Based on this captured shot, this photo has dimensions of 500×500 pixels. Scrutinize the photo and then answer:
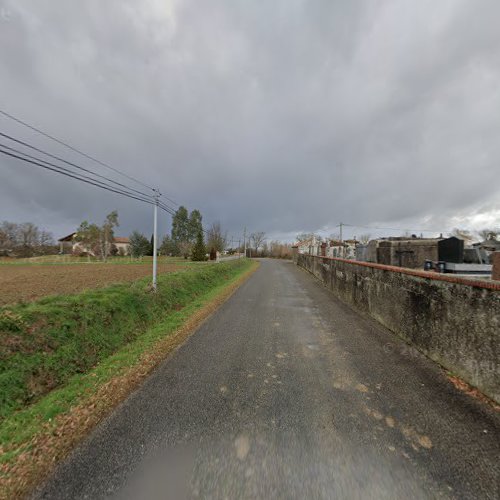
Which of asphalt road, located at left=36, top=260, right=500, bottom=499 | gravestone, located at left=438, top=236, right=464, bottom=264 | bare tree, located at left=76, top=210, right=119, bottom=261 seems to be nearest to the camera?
asphalt road, located at left=36, top=260, right=500, bottom=499

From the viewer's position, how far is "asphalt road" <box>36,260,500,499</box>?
1.92 meters

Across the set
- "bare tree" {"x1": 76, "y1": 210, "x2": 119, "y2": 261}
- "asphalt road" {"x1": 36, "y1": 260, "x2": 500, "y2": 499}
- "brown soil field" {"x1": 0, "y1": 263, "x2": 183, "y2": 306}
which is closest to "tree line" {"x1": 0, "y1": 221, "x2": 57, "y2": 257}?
"bare tree" {"x1": 76, "y1": 210, "x2": 119, "y2": 261}

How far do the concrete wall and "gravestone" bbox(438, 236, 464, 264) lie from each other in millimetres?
5932

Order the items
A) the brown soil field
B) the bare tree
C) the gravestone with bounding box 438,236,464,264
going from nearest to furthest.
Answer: the brown soil field
the gravestone with bounding box 438,236,464,264
the bare tree

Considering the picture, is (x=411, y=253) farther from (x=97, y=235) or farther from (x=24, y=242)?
(x=24, y=242)

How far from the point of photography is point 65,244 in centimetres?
8912

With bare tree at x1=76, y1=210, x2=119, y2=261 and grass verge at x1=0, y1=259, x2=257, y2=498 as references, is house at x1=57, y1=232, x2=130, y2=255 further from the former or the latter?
grass verge at x1=0, y1=259, x2=257, y2=498

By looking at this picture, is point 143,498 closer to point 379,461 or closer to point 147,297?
point 379,461

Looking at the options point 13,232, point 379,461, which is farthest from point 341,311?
point 13,232

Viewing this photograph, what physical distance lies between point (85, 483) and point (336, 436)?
233 centimetres

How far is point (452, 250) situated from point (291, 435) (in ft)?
38.0

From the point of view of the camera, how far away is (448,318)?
4.02 m

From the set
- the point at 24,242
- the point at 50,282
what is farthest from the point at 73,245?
the point at 50,282

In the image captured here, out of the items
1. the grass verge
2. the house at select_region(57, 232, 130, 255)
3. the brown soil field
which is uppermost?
the house at select_region(57, 232, 130, 255)
